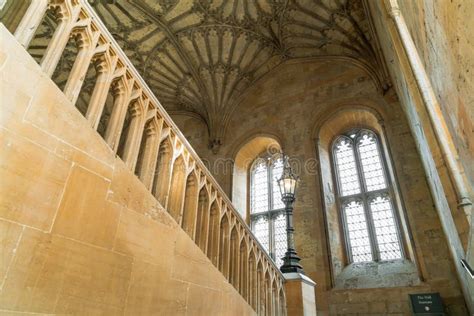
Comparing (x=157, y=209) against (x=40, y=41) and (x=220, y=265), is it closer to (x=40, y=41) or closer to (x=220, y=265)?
(x=220, y=265)

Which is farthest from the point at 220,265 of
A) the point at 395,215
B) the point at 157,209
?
the point at 395,215

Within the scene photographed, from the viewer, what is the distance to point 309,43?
9344 mm

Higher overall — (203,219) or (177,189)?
(177,189)

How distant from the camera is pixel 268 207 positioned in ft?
28.6

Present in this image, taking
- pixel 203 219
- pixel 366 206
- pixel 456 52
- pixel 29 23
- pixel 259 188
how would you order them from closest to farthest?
pixel 456 52 < pixel 29 23 < pixel 203 219 < pixel 366 206 < pixel 259 188

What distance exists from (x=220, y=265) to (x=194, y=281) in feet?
2.03

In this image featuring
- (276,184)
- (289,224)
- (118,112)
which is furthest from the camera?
(276,184)

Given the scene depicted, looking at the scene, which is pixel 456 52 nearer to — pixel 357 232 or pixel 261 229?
pixel 357 232

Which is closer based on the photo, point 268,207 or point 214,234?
point 214,234

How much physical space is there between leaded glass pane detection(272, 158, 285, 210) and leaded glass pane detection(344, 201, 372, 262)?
179cm

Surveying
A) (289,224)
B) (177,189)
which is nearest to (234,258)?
(177,189)

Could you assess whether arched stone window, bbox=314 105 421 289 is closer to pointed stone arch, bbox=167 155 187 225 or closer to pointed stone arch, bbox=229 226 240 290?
pointed stone arch, bbox=229 226 240 290

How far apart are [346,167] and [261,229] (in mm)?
2809

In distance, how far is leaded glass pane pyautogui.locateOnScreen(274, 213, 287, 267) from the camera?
7.85 meters
